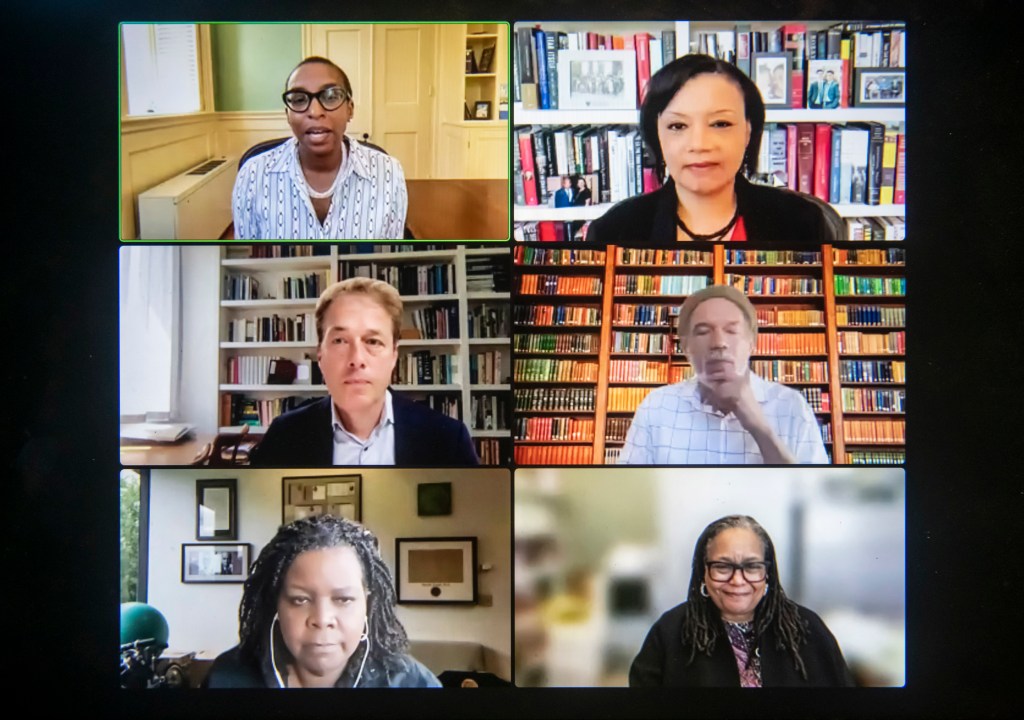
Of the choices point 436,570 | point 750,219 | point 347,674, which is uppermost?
point 750,219

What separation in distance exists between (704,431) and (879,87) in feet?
3.91

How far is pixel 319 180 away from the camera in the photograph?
10.2 feet

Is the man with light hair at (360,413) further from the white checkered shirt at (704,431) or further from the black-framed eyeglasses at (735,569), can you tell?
the black-framed eyeglasses at (735,569)

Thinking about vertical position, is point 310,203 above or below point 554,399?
above

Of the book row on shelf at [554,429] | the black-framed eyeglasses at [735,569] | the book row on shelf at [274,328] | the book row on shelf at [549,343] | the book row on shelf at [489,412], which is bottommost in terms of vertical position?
the black-framed eyeglasses at [735,569]

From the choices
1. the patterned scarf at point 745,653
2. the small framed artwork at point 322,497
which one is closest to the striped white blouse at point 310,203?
the small framed artwork at point 322,497

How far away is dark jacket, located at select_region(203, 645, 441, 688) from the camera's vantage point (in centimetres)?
310

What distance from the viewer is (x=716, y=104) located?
3.10 meters

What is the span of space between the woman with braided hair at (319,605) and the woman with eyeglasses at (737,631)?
75 cm

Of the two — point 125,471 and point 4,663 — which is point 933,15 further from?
point 4,663

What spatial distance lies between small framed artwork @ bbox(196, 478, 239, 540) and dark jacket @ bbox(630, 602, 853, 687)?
1.31m

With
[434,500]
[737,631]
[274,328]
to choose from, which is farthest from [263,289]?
[737,631]

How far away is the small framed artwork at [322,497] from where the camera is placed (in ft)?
10.1

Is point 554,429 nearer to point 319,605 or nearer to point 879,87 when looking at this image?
point 319,605
